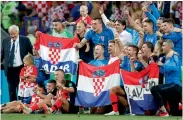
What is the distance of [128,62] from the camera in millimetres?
17891

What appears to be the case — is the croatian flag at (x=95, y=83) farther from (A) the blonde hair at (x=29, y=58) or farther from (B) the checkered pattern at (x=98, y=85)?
(A) the blonde hair at (x=29, y=58)

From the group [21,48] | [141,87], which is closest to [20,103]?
[21,48]

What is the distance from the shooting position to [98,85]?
18.1 m

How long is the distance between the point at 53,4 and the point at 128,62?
21.8 feet

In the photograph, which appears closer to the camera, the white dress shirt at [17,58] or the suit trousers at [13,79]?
the suit trousers at [13,79]

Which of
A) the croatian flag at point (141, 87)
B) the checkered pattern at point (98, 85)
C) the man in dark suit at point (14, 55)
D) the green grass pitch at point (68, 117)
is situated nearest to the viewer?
the green grass pitch at point (68, 117)

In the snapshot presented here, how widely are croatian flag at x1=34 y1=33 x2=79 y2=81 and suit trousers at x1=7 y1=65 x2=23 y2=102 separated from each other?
86 cm

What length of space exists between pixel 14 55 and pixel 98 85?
9.18 ft

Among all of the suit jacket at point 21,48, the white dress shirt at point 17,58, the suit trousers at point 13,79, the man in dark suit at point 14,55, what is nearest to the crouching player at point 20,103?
the suit trousers at point 13,79

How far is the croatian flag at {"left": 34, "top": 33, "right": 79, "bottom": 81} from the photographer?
18.9 m

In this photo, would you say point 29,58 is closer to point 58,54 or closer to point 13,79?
point 58,54

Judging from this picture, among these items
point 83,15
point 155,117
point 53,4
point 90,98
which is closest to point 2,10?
point 53,4

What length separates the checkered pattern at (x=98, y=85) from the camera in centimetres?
1805

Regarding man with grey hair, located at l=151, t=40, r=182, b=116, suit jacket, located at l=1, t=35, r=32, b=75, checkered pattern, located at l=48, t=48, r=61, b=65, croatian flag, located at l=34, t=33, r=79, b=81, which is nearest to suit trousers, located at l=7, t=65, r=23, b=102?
suit jacket, located at l=1, t=35, r=32, b=75
